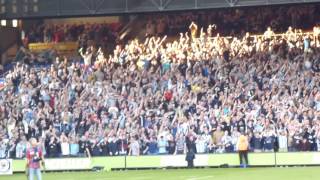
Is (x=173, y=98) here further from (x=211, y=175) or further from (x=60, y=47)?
(x=60, y=47)

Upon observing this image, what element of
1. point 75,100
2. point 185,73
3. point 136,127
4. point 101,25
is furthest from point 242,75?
point 101,25

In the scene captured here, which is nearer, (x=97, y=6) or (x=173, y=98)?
(x=97, y=6)

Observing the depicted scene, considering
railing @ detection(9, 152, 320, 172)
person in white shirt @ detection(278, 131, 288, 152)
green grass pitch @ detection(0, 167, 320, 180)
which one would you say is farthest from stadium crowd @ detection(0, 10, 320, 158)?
green grass pitch @ detection(0, 167, 320, 180)

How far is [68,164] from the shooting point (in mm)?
39125

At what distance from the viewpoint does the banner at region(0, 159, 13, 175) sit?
38.3 metres

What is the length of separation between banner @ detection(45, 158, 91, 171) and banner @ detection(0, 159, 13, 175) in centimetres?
180

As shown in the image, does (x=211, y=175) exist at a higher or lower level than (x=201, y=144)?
lower

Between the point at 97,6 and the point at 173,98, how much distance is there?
594 cm

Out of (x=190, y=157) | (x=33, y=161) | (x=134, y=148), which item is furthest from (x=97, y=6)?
(x=33, y=161)

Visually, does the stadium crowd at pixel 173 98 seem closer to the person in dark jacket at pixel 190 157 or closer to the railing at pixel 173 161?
the railing at pixel 173 161

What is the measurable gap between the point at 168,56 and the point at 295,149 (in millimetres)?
11205

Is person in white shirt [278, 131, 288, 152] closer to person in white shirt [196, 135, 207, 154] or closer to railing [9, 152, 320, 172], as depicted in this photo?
railing [9, 152, 320, 172]

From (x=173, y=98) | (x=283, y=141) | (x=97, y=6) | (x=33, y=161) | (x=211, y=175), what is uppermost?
(x=97, y=6)

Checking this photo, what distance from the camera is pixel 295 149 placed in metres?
37.4
